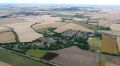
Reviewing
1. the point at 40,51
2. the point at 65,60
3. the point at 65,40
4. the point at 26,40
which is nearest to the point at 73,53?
the point at 65,60

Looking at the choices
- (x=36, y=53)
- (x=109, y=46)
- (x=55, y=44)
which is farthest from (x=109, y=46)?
(x=36, y=53)

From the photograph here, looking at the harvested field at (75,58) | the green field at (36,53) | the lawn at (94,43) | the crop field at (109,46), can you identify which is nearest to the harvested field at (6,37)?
the green field at (36,53)

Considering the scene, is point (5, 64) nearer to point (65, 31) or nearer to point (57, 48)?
point (57, 48)

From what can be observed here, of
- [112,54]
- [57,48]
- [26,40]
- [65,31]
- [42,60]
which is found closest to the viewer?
[42,60]

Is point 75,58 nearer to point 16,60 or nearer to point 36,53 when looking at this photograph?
point 36,53

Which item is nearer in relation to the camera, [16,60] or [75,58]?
[16,60]

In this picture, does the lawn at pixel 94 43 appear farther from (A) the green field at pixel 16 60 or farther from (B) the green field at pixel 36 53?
(A) the green field at pixel 16 60
